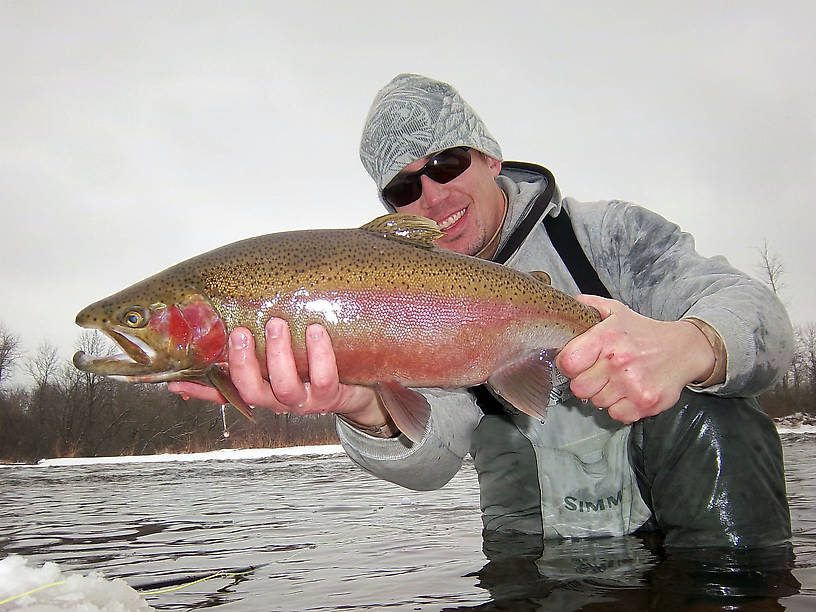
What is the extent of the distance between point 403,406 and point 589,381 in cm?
80

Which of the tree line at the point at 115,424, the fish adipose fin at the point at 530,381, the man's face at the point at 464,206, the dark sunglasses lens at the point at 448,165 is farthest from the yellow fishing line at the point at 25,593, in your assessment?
the tree line at the point at 115,424

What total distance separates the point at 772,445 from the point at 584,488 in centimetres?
101

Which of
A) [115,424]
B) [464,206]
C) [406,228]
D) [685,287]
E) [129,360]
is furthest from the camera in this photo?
[115,424]

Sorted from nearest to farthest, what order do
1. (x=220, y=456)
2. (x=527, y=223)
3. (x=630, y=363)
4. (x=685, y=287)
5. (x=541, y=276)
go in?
1. (x=630, y=363)
2. (x=541, y=276)
3. (x=685, y=287)
4. (x=527, y=223)
5. (x=220, y=456)

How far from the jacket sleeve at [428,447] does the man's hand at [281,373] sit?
78cm

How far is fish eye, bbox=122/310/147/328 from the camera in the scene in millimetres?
2643

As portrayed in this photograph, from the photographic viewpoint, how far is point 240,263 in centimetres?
272

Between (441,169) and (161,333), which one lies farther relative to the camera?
(441,169)

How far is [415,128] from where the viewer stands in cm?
439

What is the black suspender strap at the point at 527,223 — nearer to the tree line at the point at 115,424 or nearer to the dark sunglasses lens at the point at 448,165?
the dark sunglasses lens at the point at 448,165

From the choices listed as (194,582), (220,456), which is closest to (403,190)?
(194,582)

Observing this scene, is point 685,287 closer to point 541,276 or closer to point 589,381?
point 541,276

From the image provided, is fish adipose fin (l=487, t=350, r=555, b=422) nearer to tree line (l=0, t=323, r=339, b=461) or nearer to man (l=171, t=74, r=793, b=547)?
man (l=171, t=74, r=793, b=547)

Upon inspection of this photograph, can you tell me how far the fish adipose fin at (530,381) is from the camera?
2.99m
